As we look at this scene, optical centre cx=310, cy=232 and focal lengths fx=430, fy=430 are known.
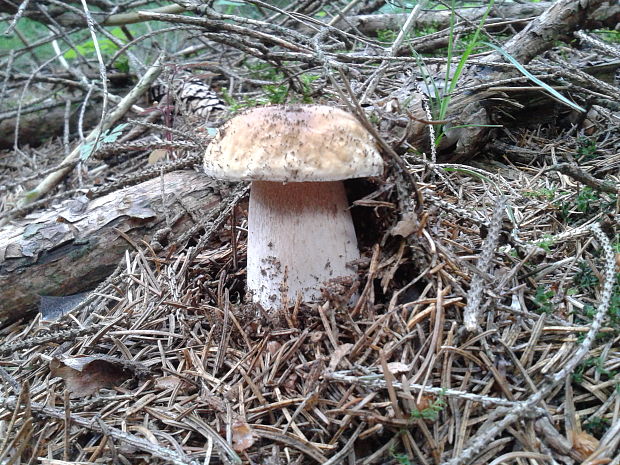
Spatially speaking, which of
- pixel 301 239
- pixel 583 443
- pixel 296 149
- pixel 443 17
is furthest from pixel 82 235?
pixel 443 17

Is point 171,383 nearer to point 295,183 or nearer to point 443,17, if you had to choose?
A: point 295,183

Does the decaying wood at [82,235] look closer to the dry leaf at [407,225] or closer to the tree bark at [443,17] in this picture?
the dry leaf at [407,225]

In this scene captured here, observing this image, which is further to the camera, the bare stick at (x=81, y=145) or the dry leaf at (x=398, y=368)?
the bare stick at (x=81, y=145)

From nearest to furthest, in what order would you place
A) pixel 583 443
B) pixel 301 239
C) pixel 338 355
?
1. pixel 583 443
2. pixel 338 355
3. pixel 301 239

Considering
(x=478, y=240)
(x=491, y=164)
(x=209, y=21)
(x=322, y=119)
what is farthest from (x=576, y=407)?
(x=209, y=21)

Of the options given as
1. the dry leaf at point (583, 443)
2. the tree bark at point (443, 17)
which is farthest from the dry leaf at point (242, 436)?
the tree bark at point (443, 17)

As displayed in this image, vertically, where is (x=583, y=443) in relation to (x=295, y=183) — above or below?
below

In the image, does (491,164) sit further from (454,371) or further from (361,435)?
(361,435)

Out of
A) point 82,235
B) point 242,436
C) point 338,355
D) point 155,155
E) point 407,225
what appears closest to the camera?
point 242,436
